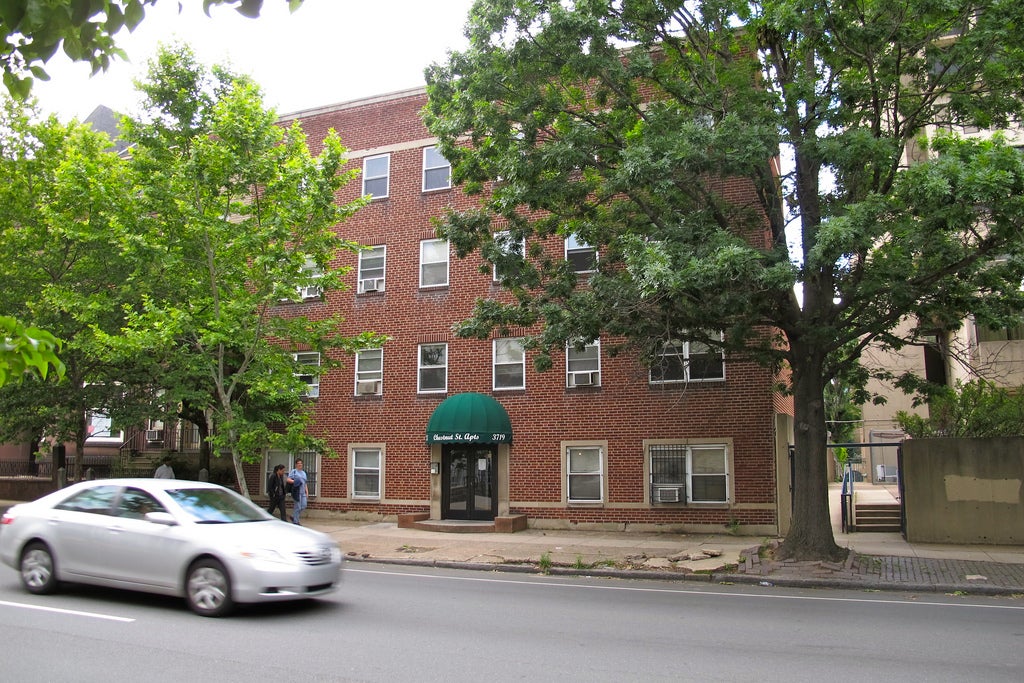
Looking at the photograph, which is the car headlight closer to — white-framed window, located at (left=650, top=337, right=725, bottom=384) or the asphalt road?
the asphalt road

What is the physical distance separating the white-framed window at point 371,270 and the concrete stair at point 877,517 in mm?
13470

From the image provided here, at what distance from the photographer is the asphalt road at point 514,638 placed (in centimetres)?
643

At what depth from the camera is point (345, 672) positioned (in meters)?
6.30

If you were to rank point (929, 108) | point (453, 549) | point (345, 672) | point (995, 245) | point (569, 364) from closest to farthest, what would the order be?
point (345, 672) → point (995, 245) → point (929, 108) → point (453, 549) → point (569, 364)

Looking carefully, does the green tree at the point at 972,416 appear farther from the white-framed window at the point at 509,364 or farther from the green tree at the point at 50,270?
the green tree at the point at 50,270

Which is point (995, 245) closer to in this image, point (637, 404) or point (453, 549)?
point (637, 404)

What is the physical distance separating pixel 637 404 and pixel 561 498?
2.98m

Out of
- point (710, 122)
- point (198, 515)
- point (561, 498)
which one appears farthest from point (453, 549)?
point (710, 122)

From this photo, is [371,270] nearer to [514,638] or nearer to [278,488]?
[278,488]

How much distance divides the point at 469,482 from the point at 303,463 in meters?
5.13

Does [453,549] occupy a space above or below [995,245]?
below

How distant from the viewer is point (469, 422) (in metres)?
19.4

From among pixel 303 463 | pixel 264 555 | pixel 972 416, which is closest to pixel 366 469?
pixel 303 463

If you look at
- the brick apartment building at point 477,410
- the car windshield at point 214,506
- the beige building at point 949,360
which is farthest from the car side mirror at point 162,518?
the beige building at point 949,360
